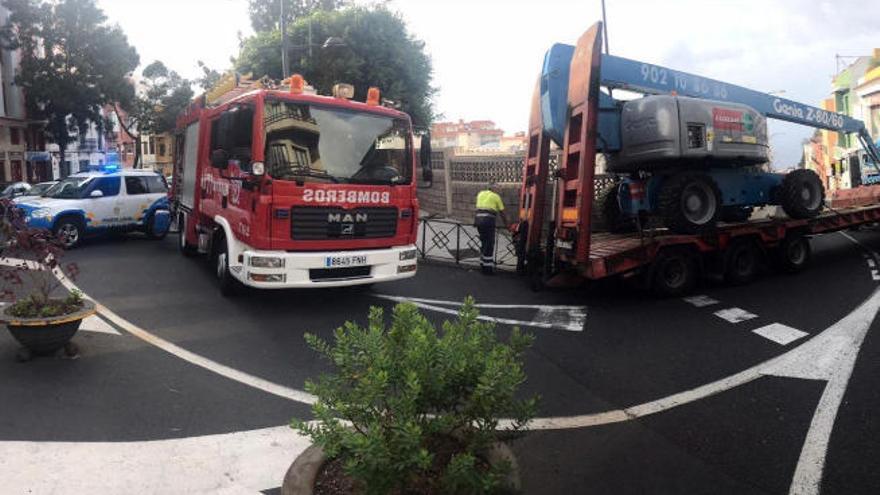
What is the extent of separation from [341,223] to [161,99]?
34.8m

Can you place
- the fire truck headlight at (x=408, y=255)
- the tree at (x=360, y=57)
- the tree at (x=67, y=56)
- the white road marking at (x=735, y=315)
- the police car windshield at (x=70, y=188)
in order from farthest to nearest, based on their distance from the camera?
the tree at (x=67, y=56)
the tree at (x=360, y=57)
the police car windshield at (x=70, y=188)
the fire truck headlight at (x=408, y=255)
the white road marking at (x=735, y=315)

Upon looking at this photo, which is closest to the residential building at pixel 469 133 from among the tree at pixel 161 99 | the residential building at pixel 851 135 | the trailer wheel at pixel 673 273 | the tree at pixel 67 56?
the residential building at pixel 851 135

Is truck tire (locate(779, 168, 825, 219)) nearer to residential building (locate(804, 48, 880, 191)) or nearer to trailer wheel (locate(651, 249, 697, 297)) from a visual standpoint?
trailer wheel (locate(651, 249, 697, 297))

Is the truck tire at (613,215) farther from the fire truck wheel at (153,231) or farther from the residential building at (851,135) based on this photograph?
the fire truck wheel at (153,231)

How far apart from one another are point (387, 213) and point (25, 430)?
4.54m

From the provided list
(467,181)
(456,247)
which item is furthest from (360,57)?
(456,247)

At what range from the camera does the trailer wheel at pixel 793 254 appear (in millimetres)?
10320

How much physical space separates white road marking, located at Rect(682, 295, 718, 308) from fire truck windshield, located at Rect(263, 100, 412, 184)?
14.3 ft

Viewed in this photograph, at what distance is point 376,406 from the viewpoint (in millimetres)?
2672

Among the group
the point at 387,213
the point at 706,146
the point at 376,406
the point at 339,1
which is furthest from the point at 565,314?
the point at 339,1

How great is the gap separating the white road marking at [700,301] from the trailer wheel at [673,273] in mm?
178

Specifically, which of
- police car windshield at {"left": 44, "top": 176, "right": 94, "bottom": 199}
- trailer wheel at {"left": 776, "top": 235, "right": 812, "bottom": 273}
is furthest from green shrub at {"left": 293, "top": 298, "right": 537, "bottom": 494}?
police car windshield at {"left": 44, "top": 176, "right": 94, "bottom": 199}

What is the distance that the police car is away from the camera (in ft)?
40.5

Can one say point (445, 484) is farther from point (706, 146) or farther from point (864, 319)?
point (706, 146)
